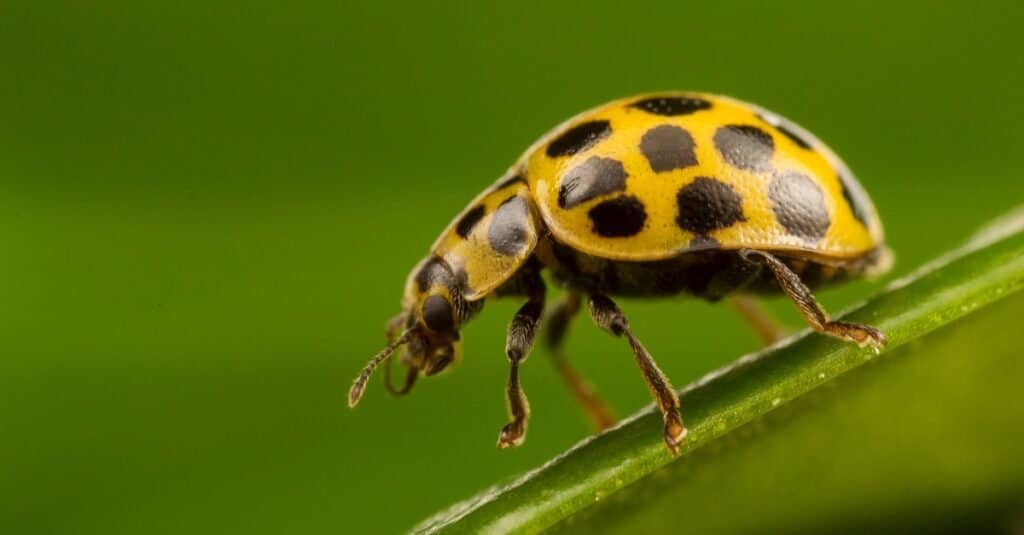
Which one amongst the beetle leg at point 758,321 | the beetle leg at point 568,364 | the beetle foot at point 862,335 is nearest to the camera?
the beetle foot at point 862,335

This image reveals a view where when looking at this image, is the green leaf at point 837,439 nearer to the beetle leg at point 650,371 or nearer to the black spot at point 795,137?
the beetle leg at point 650,371

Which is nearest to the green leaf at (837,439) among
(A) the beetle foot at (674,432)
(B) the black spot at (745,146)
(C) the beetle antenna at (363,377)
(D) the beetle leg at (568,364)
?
(A) the beetle foot at (674,432)

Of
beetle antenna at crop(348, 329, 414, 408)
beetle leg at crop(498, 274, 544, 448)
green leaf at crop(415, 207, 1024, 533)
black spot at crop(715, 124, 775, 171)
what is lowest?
green leaf at crop(415, 207, 1024, 533)

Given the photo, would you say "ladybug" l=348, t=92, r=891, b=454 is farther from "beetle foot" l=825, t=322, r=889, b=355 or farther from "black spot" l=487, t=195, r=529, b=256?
"beetle foot" l=825, t=322, r=889, b=355

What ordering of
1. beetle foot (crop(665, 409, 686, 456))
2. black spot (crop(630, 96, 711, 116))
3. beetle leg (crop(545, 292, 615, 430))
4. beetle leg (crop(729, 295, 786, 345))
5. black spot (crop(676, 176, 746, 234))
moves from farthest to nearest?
1. beetle leg (crop(729, 295, 786, 345))
2. beetle leg (crop(545, 292, 615, 430))
3. black spot (crop(630, 96, 711, 116))
4. black spot (crop(676, 176, 746, 234))
5. beetle foot (crop(665, 409, 686, 456))

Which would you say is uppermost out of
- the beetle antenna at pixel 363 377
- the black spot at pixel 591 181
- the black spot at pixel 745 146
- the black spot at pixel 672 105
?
the black spot at pixel 672 105

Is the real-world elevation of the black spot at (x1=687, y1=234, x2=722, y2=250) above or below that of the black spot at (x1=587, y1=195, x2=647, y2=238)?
below

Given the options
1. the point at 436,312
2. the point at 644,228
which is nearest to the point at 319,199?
the point at 436,312

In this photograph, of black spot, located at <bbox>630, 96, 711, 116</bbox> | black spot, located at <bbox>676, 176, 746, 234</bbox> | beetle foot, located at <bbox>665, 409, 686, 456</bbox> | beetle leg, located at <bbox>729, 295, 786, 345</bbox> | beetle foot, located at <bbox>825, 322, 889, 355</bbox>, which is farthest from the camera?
beetle leg, located at <bbox>729, 295, 786, 345</bbox>

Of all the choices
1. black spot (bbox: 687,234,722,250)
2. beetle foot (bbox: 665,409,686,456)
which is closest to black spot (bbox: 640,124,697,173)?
black spot (bbox: 687,234,722,250)
